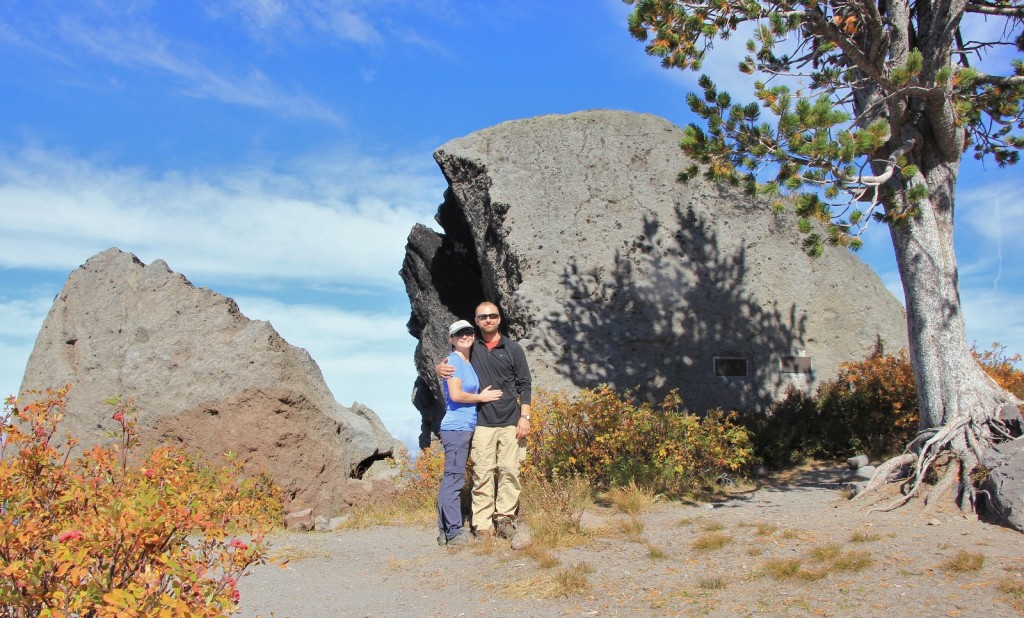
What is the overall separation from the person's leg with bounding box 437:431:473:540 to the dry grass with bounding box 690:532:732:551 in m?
2.12

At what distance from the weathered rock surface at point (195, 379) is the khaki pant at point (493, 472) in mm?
3930

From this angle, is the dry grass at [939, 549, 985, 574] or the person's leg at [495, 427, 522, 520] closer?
the dry grass at [939, 549, 985, 574]

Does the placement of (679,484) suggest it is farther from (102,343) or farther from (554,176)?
(102,343)

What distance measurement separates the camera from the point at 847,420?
10320 mm

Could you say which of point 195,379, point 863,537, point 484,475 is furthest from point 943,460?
point 195,379

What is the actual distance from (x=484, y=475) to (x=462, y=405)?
66cm

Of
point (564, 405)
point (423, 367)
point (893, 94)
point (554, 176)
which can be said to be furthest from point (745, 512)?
point (423, 367)

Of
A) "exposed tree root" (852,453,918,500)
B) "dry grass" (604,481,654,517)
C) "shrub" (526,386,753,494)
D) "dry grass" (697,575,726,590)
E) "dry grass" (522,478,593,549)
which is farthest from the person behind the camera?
"shrub" (526,386,753,494)

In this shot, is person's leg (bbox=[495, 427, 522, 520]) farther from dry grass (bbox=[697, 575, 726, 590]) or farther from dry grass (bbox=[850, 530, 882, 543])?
dry grass (bbox=[850, 530, 882, 543])

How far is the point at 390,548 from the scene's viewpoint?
7234 millimetres

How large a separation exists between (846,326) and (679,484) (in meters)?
4.92

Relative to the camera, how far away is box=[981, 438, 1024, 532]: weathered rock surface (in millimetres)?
6492

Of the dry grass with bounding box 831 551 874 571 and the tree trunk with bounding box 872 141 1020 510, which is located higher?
the tree trunk with bounding box 872 141 1020 510

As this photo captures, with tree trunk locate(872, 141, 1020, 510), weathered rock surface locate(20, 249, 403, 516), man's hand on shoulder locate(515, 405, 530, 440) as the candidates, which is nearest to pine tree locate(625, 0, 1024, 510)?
tree trunk locate(872, 141, 1020, 510)
